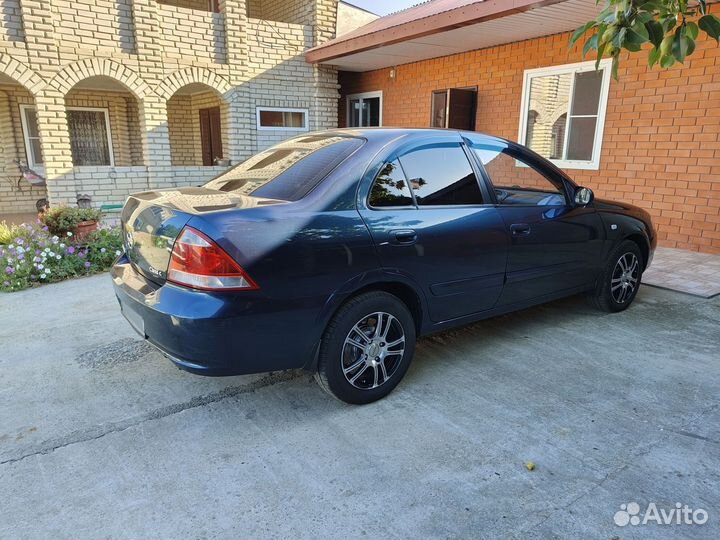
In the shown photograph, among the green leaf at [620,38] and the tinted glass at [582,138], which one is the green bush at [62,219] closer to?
the green leaf at [620,38]

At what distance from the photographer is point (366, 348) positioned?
9.59 ft

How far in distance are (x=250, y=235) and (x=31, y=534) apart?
1523 mm

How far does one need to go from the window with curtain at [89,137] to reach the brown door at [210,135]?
2.23 meters

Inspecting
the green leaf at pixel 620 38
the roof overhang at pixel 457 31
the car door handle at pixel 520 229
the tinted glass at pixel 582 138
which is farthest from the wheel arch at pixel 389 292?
the tinted glass at pixel 582 138

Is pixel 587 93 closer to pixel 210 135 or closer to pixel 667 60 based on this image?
pixel 667 60

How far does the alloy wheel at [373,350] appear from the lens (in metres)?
2.88

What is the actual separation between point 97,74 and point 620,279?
9.03 metres

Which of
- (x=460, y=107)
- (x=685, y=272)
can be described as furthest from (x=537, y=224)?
(x=460, y=107)

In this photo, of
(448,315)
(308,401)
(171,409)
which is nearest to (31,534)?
(171,409)

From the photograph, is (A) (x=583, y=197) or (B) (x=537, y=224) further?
(A) (x=583, y=197)

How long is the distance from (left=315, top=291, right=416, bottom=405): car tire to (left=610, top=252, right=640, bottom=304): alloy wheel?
7.90 ft

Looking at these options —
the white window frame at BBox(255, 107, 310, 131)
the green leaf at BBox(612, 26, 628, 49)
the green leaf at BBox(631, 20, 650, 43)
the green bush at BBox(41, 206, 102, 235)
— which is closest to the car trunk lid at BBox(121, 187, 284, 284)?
the green leaf at BBox(612, 26, 628, 49)

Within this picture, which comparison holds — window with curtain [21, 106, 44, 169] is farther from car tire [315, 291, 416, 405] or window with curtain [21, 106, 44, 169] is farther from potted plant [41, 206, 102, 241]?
car tire [315, 291, 416, 405]

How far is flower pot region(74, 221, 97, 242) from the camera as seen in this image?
616 centimetres
